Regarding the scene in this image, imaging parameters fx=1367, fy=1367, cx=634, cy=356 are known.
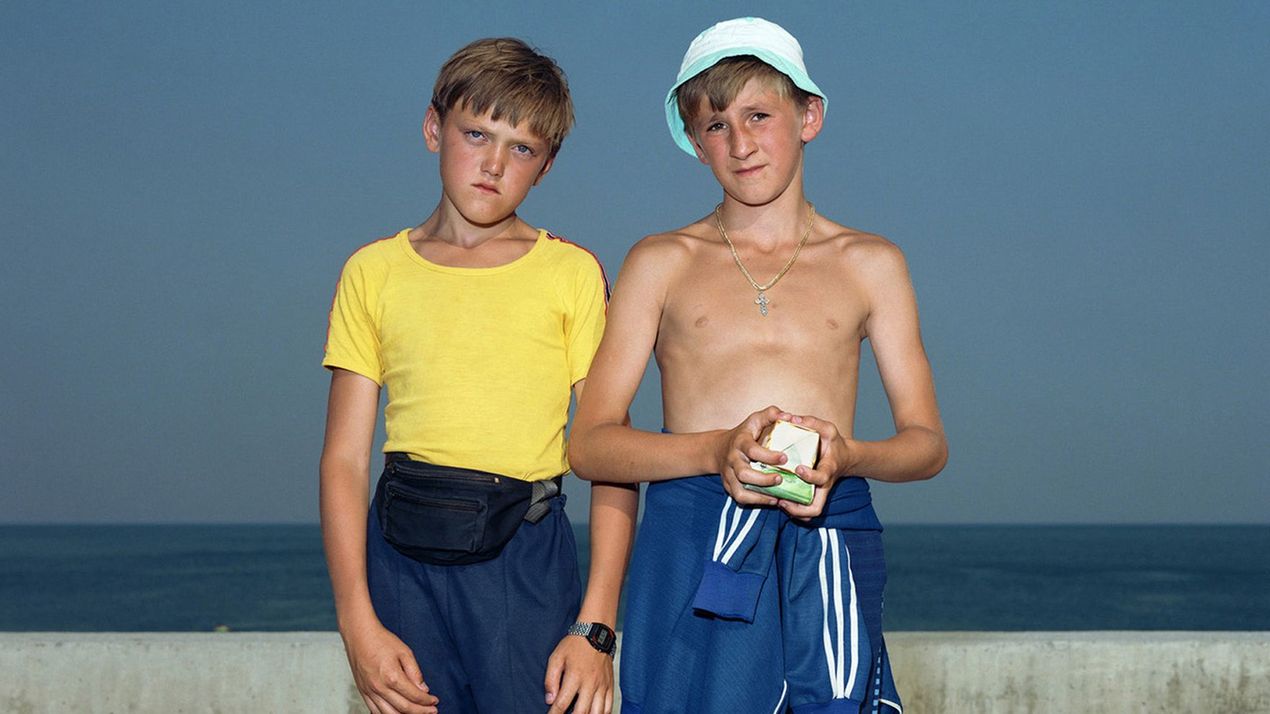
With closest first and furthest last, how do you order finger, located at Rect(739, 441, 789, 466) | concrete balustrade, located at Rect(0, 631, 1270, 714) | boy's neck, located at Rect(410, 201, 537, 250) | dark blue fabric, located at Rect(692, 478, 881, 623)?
finger, located at Rect(739, 441, 789, 466)
dark blue fabric, located at Rect(692, 478, 881, 623)
boy's neck, located at Rect(410, 201, 537, 250)
concrete balustrade, located at Rect(0, 631, 1270, 714)

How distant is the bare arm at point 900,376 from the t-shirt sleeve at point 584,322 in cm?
53

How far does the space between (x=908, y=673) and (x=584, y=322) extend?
253 centimetres

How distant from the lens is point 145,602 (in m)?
56.1

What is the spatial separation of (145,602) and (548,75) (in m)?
57.8

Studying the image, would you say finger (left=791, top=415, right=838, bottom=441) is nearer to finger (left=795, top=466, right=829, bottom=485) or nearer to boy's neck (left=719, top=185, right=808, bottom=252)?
finger (left=795, top=466, right=829, bottom=485)

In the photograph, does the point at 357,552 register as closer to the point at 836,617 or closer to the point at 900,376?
the point at 836,617

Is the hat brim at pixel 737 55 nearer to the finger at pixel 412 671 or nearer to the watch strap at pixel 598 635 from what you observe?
the watch strap at pixel 598 635

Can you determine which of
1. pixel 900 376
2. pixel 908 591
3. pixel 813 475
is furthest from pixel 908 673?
pixel 908 591

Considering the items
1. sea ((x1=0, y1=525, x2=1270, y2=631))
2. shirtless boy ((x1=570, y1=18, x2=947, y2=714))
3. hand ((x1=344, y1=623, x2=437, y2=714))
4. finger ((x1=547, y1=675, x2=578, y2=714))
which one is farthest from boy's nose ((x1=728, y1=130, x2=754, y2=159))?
sea ((x1=0, y1=525, x2=1270, y2=631))

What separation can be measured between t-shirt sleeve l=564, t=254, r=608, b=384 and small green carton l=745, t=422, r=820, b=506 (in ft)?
2.04

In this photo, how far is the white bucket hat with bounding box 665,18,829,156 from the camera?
2621 mm

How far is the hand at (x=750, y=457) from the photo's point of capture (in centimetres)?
217

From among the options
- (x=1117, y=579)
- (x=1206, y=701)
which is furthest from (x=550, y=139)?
(x=1117, y=579)

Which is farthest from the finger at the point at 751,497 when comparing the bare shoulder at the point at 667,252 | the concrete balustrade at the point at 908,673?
the concrete balustrade at the point at 908,673
